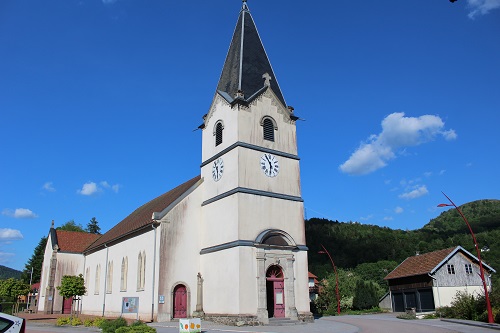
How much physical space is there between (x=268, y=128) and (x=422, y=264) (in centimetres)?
2230

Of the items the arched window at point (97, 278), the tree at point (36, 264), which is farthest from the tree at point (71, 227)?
the arched window at point (97, 278)

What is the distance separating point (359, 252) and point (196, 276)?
64.1 m

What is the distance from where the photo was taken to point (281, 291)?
26.8 meters

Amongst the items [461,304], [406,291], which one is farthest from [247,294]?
[406,291]

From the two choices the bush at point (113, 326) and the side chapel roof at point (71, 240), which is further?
the side chapel roof at point (71, 240)

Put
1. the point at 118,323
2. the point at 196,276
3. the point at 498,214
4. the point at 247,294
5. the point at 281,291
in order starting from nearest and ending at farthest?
the point at 118,323, the point at 247,294, the point at 281,291, the point at 196,276, the point at 498,214

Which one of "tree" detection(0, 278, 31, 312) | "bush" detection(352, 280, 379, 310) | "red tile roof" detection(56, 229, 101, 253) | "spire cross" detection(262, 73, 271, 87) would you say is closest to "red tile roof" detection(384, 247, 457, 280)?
"bush" detection(352, 280, 379, 310)

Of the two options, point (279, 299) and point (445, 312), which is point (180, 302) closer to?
point (279, 299)

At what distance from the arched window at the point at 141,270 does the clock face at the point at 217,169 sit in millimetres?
7592

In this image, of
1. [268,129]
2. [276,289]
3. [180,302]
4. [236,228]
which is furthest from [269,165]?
[180,302]

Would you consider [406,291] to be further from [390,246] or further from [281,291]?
[390,246]

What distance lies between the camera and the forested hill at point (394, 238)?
246 feet

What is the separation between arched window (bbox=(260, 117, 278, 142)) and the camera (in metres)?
29.8

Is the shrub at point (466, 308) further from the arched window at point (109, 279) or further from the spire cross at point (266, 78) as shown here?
the arched window at point (109, 279)
